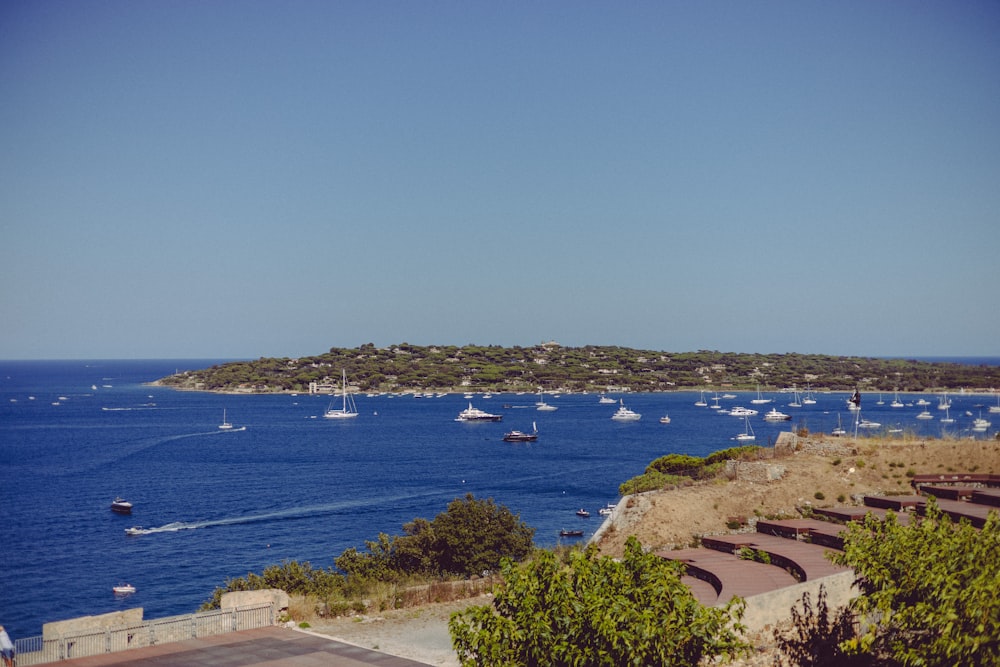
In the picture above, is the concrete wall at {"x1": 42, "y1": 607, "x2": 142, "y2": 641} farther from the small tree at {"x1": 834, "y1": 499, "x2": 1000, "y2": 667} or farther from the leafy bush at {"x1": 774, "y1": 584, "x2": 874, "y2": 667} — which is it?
the small tree at {"x1": 834, "y1": 499, "x2": 1000, "y2": 667}

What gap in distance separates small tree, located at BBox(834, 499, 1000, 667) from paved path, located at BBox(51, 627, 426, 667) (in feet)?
29.2

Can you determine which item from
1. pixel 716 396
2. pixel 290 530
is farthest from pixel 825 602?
pixel 716 396

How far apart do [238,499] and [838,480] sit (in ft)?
166

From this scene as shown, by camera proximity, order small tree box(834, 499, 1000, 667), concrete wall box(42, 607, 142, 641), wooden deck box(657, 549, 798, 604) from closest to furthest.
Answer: small tree box(834, 499, 1000, 667), concrete wall box(42, 607, 142, 641), wooden deck box(657, 549, 798, 604)

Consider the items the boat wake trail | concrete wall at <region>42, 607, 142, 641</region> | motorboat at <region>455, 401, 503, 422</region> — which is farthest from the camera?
motorboat at <region>455, 401, 503, 422</region>

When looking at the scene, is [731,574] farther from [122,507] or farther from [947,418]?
[947,418]

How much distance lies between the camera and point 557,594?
8.77 metres

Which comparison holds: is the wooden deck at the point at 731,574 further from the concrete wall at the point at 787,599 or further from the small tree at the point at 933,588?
the small tree at the point at 933,588

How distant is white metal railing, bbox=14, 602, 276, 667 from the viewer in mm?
15158

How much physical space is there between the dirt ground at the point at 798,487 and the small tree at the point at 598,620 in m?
11.7

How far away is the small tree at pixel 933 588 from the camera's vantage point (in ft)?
25.5

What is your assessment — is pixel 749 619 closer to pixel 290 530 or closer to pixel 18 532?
pixel 290 530

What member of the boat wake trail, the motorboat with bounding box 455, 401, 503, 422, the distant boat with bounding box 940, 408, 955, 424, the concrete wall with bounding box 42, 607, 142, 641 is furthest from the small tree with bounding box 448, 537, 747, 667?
the motorboat with bounding box 455, 401, 503, 422

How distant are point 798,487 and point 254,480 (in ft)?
192
